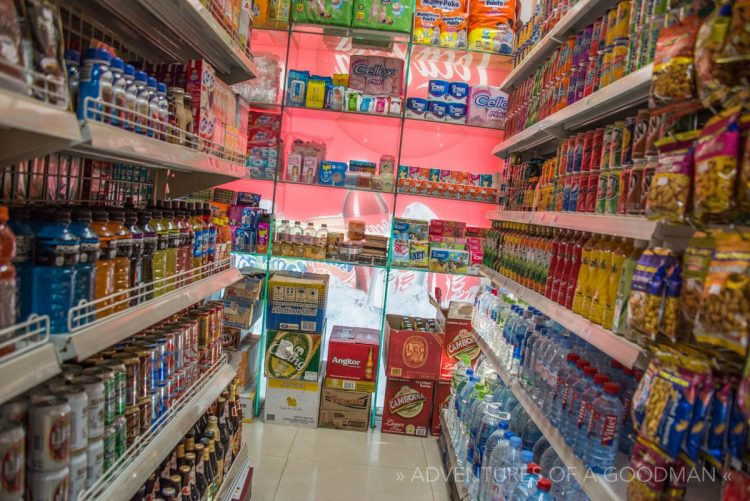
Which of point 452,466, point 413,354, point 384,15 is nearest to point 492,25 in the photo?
point 384,15

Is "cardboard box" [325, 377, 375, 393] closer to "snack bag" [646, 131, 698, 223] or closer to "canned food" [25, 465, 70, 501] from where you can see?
"canned food" [25, 465, 70, 501]

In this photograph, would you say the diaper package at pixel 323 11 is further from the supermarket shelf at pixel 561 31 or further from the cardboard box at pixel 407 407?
the cardboard box at pixel 407 407

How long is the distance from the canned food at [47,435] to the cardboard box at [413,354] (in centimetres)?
308

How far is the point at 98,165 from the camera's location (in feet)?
7.76

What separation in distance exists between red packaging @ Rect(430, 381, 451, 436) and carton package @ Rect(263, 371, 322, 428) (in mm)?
888

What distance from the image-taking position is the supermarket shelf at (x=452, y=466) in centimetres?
312

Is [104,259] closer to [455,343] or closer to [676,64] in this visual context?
[676,64]

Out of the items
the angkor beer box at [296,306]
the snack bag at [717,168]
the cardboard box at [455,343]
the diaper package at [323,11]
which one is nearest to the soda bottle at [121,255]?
the snack bag at [717,168]

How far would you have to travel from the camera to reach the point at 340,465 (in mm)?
3838

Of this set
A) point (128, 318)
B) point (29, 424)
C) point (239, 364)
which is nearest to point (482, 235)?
point (239, 364)

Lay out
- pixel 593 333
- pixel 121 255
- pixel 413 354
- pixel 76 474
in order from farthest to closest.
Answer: pixel 413 354 → pixel 593 333 → pixel 121 255 → pixel 76 474

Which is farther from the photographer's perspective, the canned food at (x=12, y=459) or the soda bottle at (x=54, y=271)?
the soda bottle at (x=54, y=271)

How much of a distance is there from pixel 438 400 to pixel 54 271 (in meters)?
3.49

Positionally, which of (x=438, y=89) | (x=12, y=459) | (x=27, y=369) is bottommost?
(x=12, y=459)
